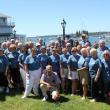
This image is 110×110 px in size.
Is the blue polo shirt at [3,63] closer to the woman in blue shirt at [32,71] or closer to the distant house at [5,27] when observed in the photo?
the woman in blue shirt at [32,71]

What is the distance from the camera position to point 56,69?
12445 mm

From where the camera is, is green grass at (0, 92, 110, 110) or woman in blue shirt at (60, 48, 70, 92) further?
woman in blue shirt at (60, 48, 70, 92)

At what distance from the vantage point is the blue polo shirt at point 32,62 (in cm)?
1197

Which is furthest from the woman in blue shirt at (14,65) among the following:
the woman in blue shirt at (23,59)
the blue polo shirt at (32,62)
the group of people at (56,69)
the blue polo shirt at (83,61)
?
the blue polo shirt at (83,61)

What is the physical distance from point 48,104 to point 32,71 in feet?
4.54

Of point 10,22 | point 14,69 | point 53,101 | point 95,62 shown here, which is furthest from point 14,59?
point 10,22

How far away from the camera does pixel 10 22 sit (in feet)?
269

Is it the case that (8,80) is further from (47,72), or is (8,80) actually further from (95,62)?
(95,62)

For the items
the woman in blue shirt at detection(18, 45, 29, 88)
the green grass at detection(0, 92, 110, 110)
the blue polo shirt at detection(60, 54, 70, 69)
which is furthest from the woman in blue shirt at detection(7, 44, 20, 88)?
the blue polo shirt at detection(60, 54, 70, 69)

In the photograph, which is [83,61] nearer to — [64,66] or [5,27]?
[64,66]

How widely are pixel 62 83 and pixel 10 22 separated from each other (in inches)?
2785

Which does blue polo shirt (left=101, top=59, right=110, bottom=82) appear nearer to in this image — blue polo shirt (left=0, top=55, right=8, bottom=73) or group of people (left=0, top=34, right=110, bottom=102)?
group of people (left=0, top=34, right=110, bottom=102)

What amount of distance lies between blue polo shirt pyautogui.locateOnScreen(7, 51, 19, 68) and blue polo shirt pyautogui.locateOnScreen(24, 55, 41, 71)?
→ 1104mm

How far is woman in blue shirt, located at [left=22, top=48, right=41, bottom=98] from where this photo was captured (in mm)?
11977
